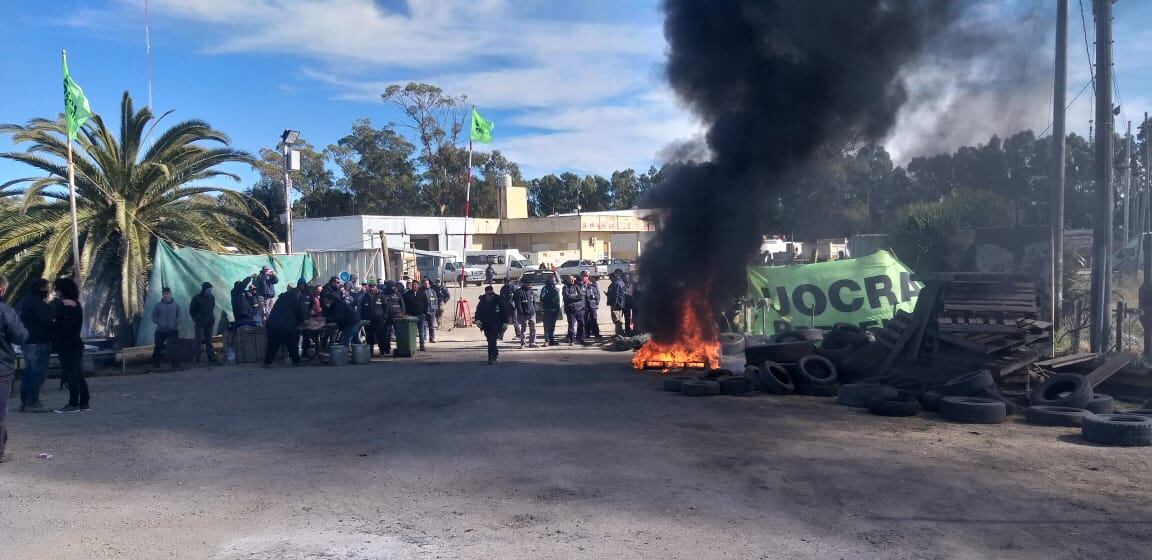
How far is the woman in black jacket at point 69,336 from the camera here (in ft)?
32.0

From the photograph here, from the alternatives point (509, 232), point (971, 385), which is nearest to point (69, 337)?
point (971, 385)

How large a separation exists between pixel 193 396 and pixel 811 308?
1146cm

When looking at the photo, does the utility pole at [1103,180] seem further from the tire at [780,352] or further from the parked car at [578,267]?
the parked car at [578,267]

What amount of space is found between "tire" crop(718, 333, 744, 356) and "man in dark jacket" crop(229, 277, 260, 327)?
368 inches

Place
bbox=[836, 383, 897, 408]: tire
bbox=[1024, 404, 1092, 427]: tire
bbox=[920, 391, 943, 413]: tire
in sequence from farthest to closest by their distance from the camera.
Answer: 1. bbox=[836, 383, 897, 408]: tire
2. bbox=[920, 391, 943, 413]: tire
3. bbox=[1024, 404, 1092, 427]: tire

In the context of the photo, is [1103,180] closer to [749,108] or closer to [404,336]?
[749,108]

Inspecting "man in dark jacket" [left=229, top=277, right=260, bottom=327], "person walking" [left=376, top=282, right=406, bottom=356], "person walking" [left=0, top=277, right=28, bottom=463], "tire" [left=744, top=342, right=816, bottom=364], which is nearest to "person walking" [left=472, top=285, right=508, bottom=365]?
"person walking" [left=376, top=282, right=406, bottom=356]

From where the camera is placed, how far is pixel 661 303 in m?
13.9

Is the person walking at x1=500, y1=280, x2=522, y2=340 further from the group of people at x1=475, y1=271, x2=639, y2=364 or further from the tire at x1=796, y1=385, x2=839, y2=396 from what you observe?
the tire at x1=796, y1=385, x2=839, y2=396

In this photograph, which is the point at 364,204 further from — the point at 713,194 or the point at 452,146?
the point at 713,194

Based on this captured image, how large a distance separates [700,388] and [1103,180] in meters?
7.18

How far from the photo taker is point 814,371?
430 inches

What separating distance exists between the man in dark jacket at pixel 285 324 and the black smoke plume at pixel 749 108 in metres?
6.39

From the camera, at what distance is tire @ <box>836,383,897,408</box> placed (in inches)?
375
